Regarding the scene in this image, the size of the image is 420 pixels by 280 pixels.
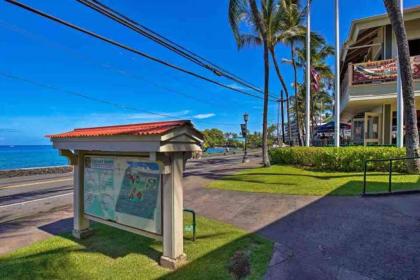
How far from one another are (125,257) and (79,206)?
5.38ft

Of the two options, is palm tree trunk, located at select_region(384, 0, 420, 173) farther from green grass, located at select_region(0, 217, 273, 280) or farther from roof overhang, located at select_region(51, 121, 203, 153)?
roof overhang, located at select_region(51, 121, 203, 153)

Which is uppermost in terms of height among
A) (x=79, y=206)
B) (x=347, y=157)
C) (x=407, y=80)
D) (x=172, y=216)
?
(x=407, y=80)

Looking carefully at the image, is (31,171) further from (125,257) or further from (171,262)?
(171,262)

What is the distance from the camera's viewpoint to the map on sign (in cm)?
446

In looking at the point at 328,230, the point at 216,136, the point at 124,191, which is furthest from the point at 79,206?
the point at 216,136

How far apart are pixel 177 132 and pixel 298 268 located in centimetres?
259

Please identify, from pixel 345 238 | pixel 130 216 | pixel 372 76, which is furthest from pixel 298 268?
pixel 372 76

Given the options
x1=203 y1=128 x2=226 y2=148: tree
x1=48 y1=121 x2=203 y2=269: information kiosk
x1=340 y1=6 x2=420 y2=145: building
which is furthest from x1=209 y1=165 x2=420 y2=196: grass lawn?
x1=203 y1=128 x2=226 y2=148: tree

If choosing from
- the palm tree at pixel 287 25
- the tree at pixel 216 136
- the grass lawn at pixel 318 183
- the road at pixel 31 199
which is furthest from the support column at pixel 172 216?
the tree at pixel 216 136

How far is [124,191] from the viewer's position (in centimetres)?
486

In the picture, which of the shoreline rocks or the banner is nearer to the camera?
the banner

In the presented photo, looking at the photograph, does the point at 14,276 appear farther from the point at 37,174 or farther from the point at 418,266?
the point at 37,174

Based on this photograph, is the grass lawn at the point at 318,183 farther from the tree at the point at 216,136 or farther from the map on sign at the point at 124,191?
the tree at the point at 216,136

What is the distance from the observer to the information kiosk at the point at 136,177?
414cm
